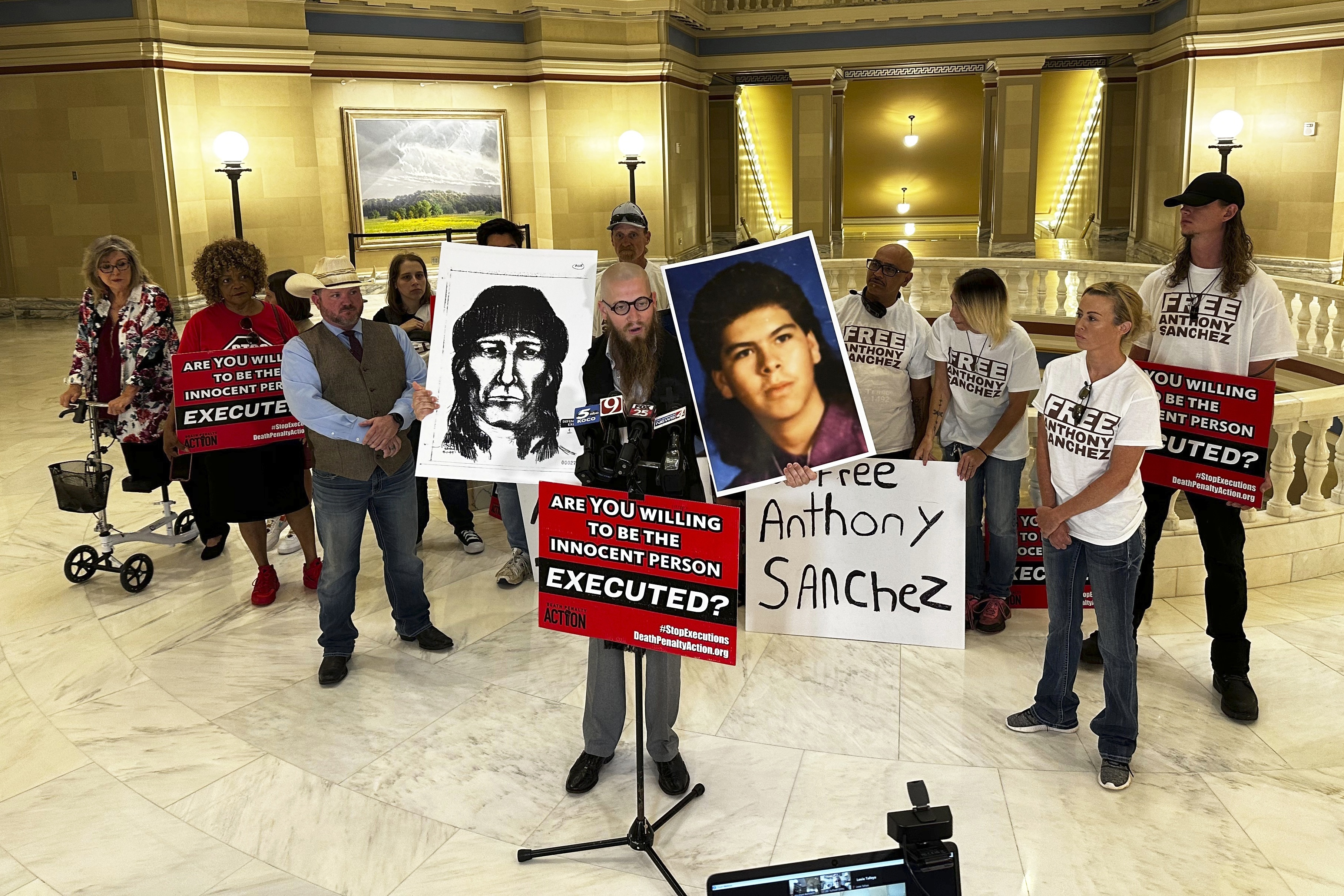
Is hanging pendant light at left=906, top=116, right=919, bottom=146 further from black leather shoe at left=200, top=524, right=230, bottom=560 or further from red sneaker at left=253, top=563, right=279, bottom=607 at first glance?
red sneaker at left=253, top=563, right=279, bottom=607

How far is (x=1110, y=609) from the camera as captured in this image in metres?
4.13

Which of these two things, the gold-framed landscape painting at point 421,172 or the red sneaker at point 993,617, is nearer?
the red sneaker at point 993,617

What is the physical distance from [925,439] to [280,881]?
376 centimetres

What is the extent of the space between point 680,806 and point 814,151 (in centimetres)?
2127

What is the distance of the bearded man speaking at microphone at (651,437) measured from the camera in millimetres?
3914

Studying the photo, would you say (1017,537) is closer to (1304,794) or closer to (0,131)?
(1304,794)

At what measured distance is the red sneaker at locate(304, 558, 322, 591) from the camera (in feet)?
21.1

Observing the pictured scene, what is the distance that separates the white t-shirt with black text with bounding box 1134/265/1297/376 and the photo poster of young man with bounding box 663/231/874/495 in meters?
1.36

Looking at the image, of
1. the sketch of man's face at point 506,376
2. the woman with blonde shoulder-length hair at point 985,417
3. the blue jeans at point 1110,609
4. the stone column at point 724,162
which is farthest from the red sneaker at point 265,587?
the stone column at point 724,162

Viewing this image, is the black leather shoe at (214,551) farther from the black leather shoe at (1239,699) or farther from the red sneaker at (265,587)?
the black leather shoe at (1239,699)

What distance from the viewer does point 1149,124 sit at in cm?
2108

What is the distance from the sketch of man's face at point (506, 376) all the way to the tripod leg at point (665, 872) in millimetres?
1949

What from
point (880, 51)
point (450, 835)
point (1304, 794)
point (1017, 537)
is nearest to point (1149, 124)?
point (880, 51)

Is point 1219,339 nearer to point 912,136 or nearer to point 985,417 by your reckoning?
point 985,417
